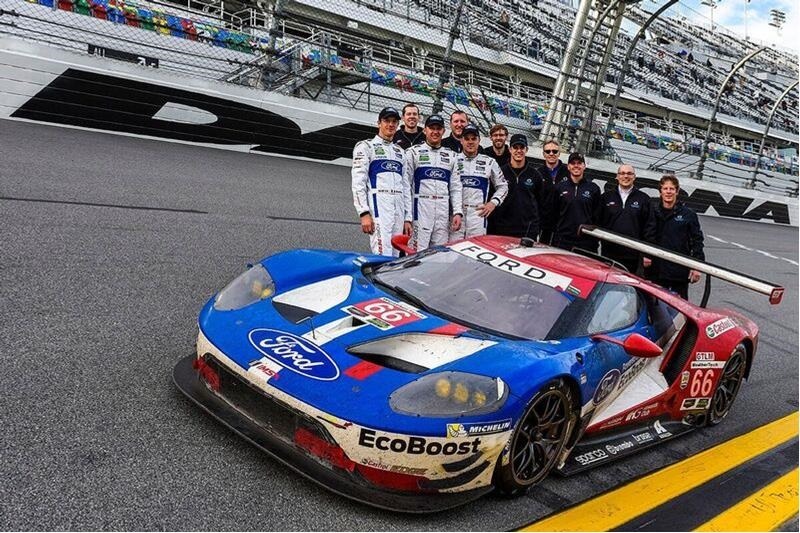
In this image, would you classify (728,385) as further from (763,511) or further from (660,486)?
(660,486)

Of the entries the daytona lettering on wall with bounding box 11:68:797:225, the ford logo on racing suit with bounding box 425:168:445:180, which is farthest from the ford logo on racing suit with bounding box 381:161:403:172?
the daytona lettering on wall with bounding box 11:68:797:225

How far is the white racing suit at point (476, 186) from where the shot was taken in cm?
603

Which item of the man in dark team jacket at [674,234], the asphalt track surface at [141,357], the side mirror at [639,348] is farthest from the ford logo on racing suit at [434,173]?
the side mirror at [639,348]

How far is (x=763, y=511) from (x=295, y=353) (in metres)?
2.39

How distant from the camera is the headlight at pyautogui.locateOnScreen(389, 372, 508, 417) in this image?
2.65m

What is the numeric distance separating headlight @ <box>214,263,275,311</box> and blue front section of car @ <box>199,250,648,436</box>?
0.14ft

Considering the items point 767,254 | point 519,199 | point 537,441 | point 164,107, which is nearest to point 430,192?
point 519,199

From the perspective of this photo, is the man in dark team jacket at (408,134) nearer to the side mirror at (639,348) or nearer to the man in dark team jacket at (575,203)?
the man in dark team jacket at (575,203)

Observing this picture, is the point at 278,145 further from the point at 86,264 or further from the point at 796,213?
the point at 796,213

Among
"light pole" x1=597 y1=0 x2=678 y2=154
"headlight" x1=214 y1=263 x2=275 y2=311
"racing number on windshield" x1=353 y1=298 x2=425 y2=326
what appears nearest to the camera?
"racing number on windshield" x1=353 y1=298 x2=425 y2=326

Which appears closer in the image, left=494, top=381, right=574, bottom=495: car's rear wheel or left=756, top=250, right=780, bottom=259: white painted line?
left=494, top=381, right=574, bottom=495: car's rear wheel

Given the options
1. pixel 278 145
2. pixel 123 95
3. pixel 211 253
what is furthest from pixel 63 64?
pixel 211 253

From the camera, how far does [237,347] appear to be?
2.95 metres

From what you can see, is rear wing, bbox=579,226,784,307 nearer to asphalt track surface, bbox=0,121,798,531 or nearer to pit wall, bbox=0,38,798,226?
asphalt track surface, bbox=0,121,798,531
